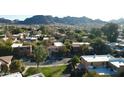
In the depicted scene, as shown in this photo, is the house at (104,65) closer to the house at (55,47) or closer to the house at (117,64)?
the house at (117,64)

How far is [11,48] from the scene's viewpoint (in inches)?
90.8

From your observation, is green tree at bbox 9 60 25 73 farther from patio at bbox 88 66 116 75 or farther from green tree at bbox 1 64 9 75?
patio at bbox 88 66 116 75

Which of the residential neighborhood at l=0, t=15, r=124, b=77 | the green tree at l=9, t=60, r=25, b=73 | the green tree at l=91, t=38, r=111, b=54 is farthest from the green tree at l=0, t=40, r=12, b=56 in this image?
the green tree at l=91, t=38, r=111, b=54

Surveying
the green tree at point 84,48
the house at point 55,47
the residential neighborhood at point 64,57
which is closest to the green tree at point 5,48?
the residential neighborhood at point 64,57

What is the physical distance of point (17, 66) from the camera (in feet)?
8.07

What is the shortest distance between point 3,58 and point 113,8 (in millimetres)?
1277

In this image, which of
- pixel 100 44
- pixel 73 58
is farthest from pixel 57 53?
pixel 100 44

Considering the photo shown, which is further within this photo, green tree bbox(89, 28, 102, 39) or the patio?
green tree bbox(89, 28, 102, 39)

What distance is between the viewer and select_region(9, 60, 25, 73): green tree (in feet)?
7.81

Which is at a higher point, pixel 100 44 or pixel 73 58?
pixel 100 44

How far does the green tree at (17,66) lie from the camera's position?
2.38m
